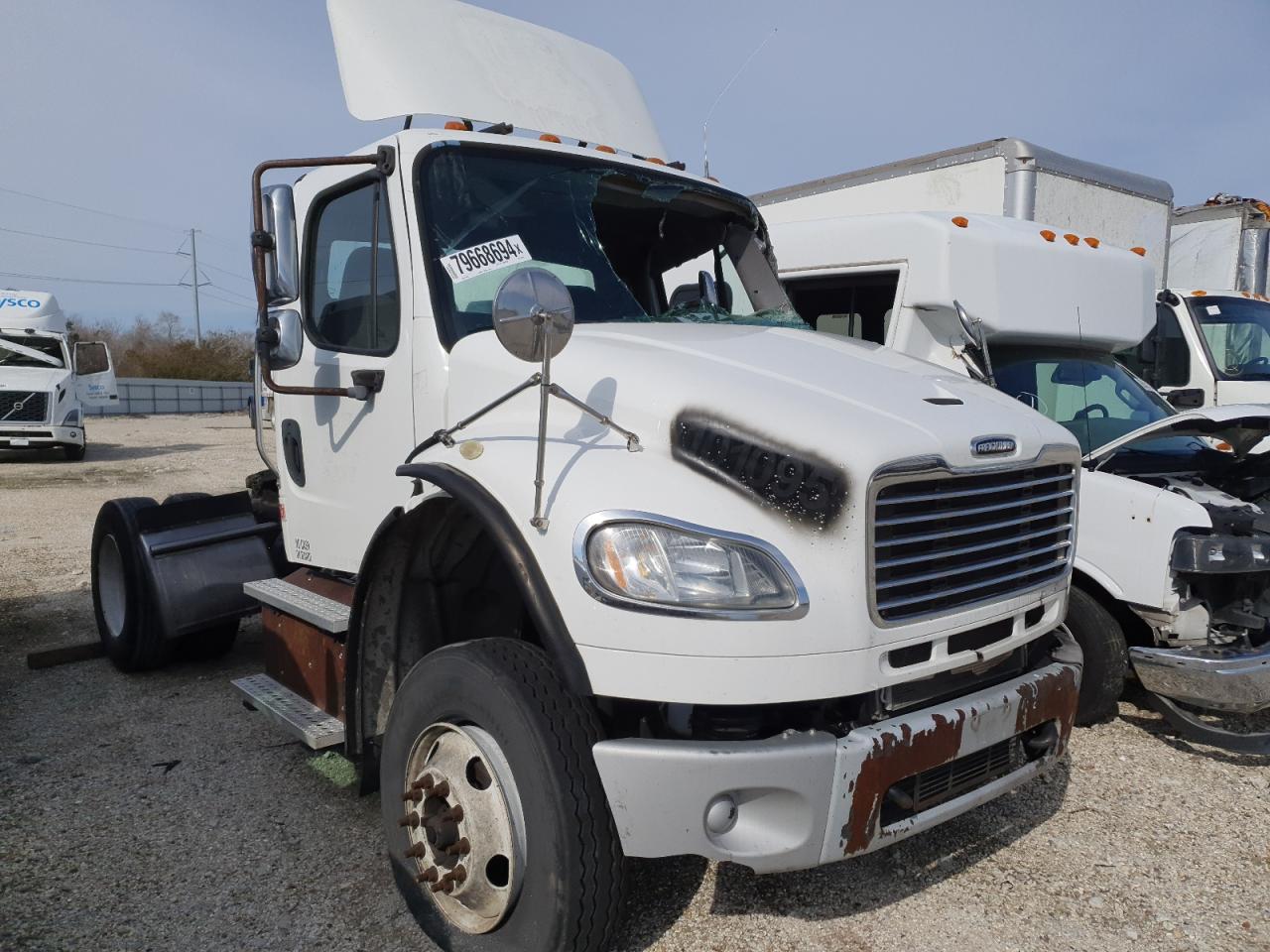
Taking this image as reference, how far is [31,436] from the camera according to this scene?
1834 cm

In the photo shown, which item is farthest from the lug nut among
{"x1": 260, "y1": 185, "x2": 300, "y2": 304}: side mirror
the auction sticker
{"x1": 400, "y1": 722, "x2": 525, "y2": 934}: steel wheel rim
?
{"x1": 260, "y1": 185, "x2": 300, "y2": 304}: side mirror

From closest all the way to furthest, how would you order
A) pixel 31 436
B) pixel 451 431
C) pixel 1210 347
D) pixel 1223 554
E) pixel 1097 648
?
pixel 451 431
pixel 1223 554
pixel 1097 648
pixel 1210 347
pixel 31 436

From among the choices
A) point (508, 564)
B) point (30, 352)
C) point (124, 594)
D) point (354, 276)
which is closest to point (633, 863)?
point (508, 564)

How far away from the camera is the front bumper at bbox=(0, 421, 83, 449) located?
18.2 metres

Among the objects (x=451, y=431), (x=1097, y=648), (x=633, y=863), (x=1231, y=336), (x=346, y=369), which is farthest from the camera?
(x=1231, y=336)

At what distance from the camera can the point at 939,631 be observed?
2574 mm

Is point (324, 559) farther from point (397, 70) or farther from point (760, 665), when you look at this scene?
point (760, 665)

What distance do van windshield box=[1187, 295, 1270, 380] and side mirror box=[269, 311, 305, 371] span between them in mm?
8291

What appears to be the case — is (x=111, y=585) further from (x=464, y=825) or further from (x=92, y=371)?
(x=92, y=371)

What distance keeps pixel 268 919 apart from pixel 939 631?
7.45 feet

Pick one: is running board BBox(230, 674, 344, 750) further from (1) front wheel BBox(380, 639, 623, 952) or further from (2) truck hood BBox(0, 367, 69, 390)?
(2) truck hood BBox(0, 367, 69, 390)

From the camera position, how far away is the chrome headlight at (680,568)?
2320 mm

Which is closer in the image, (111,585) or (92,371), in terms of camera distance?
(111,585)

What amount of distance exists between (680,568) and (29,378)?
20.0 metres
